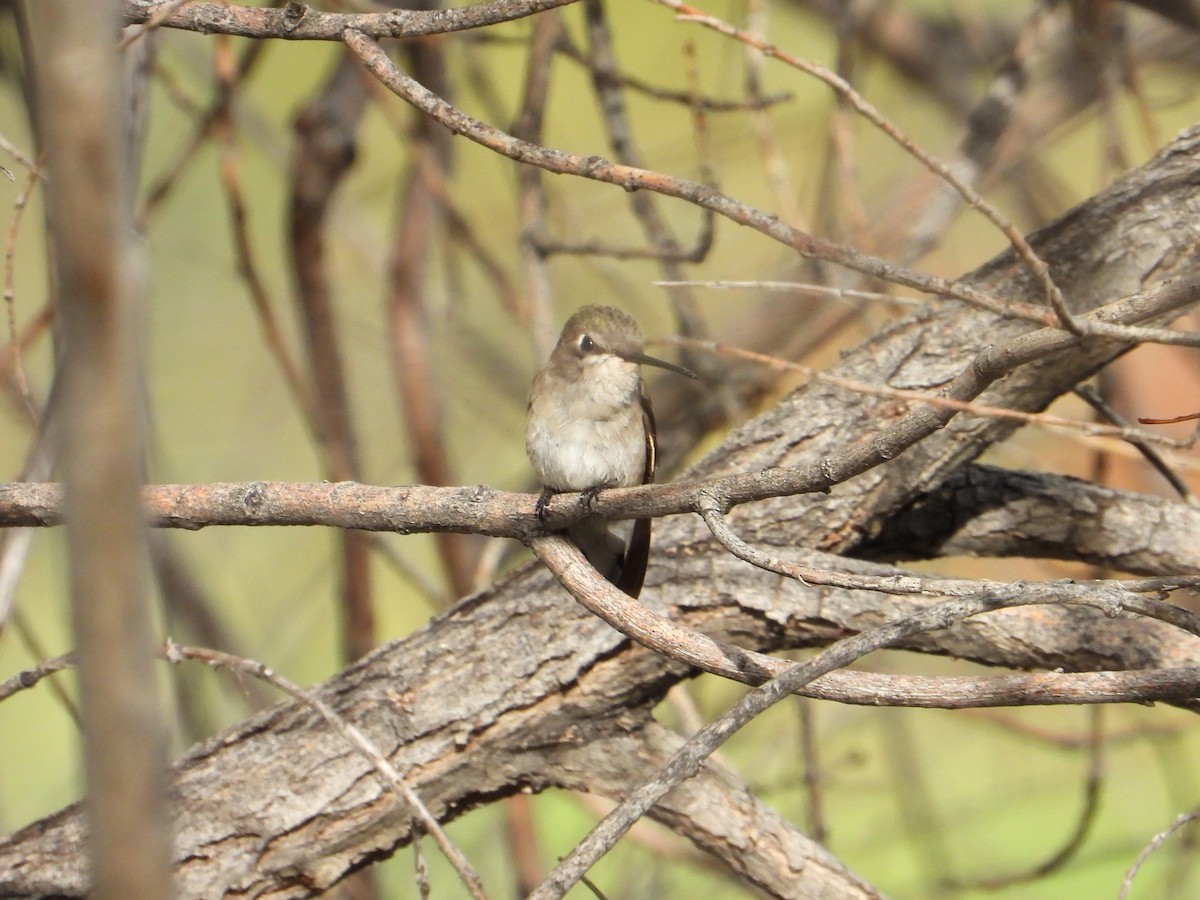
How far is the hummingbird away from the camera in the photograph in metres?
3.04

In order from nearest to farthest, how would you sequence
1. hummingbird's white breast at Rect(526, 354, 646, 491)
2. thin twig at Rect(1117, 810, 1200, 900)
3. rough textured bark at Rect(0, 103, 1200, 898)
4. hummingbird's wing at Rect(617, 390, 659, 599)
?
thin twig at Rect(1117, 810, 1200, 900) < rough textured bark at Rect(0, 103, 1200, 898) < hummingbird's wing at Rect(617, 390, 659, 599) < hummingbird's white breast at Rect(526, 354, 646, 491)

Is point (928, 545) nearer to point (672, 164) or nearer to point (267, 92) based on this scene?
point (672, 164)

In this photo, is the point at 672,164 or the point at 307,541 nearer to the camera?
the point at 672,164

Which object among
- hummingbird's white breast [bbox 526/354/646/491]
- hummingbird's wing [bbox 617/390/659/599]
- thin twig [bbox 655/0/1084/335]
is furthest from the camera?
Answer: hummingbird's white breast [bbox 526/354/646/491]

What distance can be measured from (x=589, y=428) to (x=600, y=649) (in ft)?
2.63

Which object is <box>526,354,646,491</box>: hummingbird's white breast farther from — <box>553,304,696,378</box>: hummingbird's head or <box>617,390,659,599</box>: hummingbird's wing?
<box>617,390,659,599</box>: hummingbird's wing

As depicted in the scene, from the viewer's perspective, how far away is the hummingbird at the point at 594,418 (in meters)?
3.04

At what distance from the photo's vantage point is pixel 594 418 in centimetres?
309

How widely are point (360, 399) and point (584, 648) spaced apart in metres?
5.79

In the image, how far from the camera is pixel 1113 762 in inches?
259

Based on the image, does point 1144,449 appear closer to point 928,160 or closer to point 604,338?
point 928,160

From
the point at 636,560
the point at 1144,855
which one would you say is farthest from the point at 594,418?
the point at 1144,855

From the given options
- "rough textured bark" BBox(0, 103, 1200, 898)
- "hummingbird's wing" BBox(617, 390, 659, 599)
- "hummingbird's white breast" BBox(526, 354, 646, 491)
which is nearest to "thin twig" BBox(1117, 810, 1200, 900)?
"rough textured bark" BBox(0, 103, 1200, 898)

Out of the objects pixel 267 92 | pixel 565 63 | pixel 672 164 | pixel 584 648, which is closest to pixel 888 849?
pixel 672 164
